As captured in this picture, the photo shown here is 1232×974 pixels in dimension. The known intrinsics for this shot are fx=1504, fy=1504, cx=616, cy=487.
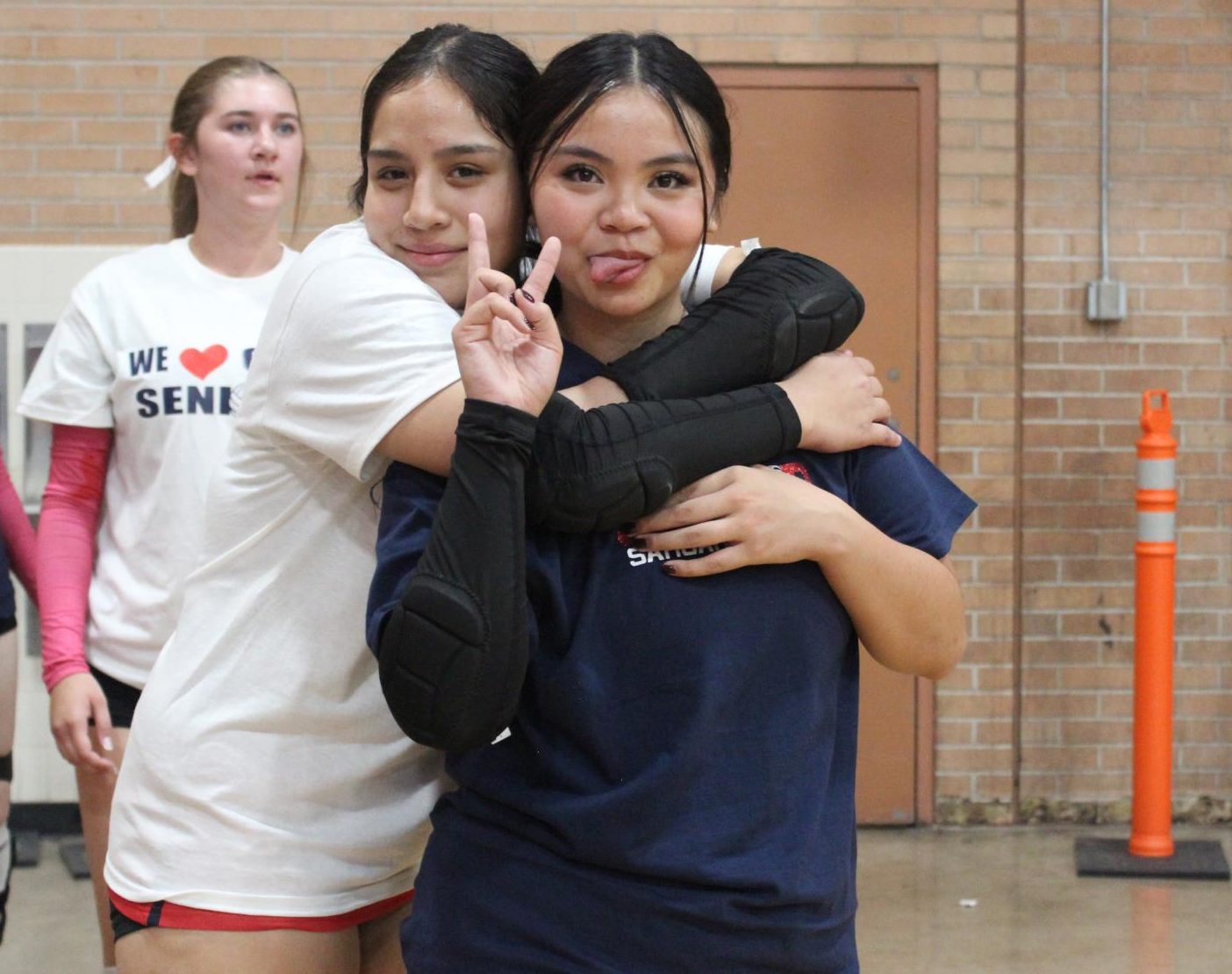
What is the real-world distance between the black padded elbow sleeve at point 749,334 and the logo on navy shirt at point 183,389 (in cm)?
145

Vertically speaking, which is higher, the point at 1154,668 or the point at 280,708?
the point at 280,708

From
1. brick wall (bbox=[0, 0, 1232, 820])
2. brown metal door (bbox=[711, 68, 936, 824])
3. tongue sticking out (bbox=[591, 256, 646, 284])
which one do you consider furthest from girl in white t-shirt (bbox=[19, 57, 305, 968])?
brown metal door (bbox=[711, 68, 936, 824])

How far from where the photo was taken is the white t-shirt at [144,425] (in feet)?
9.02

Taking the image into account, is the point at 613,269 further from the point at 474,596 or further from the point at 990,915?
the point at 990,915

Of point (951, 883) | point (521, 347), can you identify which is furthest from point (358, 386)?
point (951, 883)

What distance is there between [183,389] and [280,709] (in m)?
1.30

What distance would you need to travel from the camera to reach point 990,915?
4512mm

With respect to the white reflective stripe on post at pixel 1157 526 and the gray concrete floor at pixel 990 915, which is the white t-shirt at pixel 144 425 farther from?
the white reflective stripe on post at pixel 1157 526

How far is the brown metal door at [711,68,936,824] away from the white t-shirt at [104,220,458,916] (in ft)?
12.6

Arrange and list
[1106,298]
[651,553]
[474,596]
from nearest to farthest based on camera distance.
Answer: [474,596] < [651,553] < [1106,298]

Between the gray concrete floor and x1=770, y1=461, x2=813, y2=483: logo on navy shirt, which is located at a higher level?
x1=770, y1=461, x2=813, y2=483: logo on navy shirt

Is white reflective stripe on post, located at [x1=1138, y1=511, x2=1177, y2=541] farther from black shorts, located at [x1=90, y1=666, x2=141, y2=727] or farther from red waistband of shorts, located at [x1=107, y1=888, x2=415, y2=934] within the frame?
red waistband of shorts, located at [x1=107, y1=888, x2=415, y2=934]

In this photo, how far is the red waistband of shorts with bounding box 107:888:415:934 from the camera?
5.25 feet

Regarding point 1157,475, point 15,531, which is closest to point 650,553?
point 15,531
